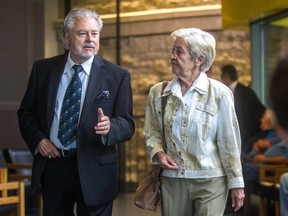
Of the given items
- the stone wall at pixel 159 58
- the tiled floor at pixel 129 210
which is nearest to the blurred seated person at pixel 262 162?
the tiled floor at pixel 129 210

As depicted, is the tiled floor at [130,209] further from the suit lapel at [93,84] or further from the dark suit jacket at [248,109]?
the suit lapel at [93,84]

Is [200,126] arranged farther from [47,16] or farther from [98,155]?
[47,16]

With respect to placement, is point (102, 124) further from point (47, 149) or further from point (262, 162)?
point (262, 162)

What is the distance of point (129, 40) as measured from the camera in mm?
10484

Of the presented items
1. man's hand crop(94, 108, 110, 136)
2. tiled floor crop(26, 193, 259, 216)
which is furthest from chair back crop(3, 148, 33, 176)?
man's hand crop(94, 108, 110, 136)

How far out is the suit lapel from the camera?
135 inches

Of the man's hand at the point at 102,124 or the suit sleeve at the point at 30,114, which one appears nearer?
the man's hand at the point at 102,124

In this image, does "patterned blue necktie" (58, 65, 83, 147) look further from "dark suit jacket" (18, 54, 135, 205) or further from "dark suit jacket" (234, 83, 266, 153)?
"dark suit jacket" (234, 83, 266, 153)

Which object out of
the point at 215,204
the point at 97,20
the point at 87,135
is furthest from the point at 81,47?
the point at 215,204

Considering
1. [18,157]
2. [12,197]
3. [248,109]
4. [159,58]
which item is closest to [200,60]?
[12,197]

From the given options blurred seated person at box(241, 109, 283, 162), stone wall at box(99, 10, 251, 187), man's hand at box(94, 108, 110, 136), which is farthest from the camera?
stone wall at box(99, 10, 251, 187)

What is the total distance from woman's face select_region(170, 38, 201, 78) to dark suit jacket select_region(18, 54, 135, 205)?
0.32m

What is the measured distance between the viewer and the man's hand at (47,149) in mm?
3428

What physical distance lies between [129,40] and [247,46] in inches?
75.9
